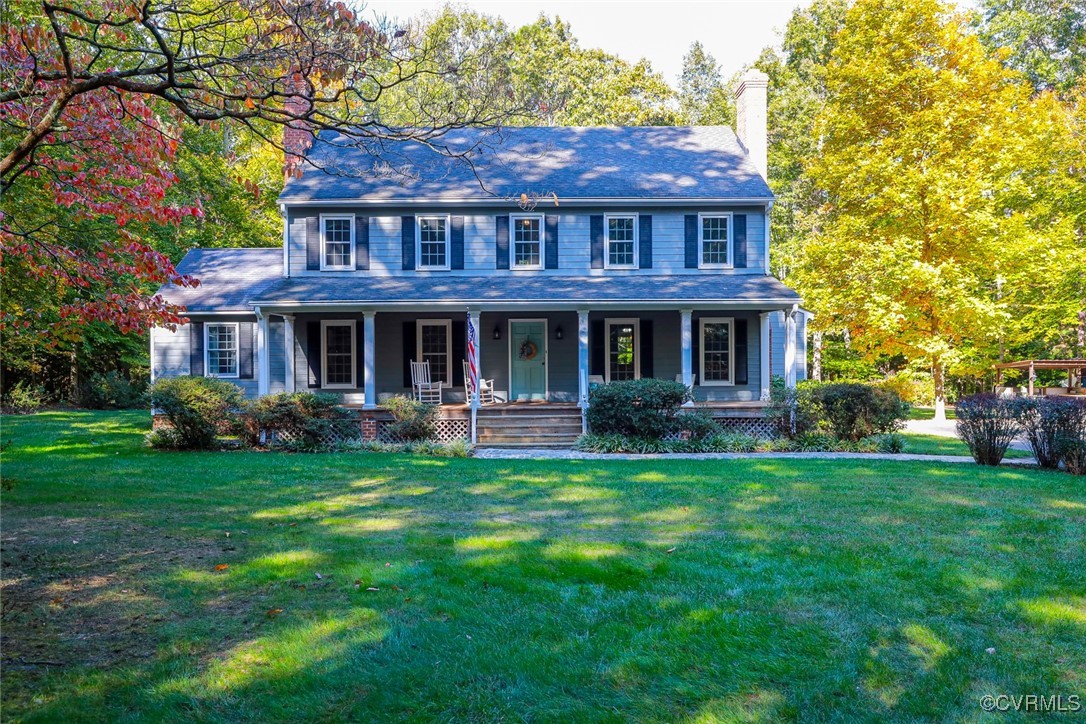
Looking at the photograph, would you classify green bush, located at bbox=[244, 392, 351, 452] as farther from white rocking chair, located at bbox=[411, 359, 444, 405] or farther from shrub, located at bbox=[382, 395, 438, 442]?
white rocking chair, located at bbox=[411, 359, 444, 405]

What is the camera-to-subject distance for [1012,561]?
5094 mm

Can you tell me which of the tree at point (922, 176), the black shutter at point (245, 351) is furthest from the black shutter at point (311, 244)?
the tree at point (922, 176)

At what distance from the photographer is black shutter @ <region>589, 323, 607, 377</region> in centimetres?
1683

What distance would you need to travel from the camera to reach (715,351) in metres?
16.8

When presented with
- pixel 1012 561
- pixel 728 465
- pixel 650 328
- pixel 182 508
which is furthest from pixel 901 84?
pixel 182 508

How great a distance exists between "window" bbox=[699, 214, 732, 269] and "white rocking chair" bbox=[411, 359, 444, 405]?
283 inches

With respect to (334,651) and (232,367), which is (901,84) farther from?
(334,651)

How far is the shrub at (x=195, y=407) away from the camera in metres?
12.1

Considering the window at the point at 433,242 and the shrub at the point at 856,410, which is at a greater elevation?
the window at the point at 433,242

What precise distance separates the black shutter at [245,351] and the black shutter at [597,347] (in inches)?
349

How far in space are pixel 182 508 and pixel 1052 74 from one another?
3444 centimetres

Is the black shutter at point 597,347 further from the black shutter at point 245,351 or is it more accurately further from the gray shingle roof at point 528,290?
the black shutter at point 245,351

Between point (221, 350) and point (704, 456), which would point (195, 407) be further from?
point (704, 456)

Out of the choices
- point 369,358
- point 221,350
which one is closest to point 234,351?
point 221,350
